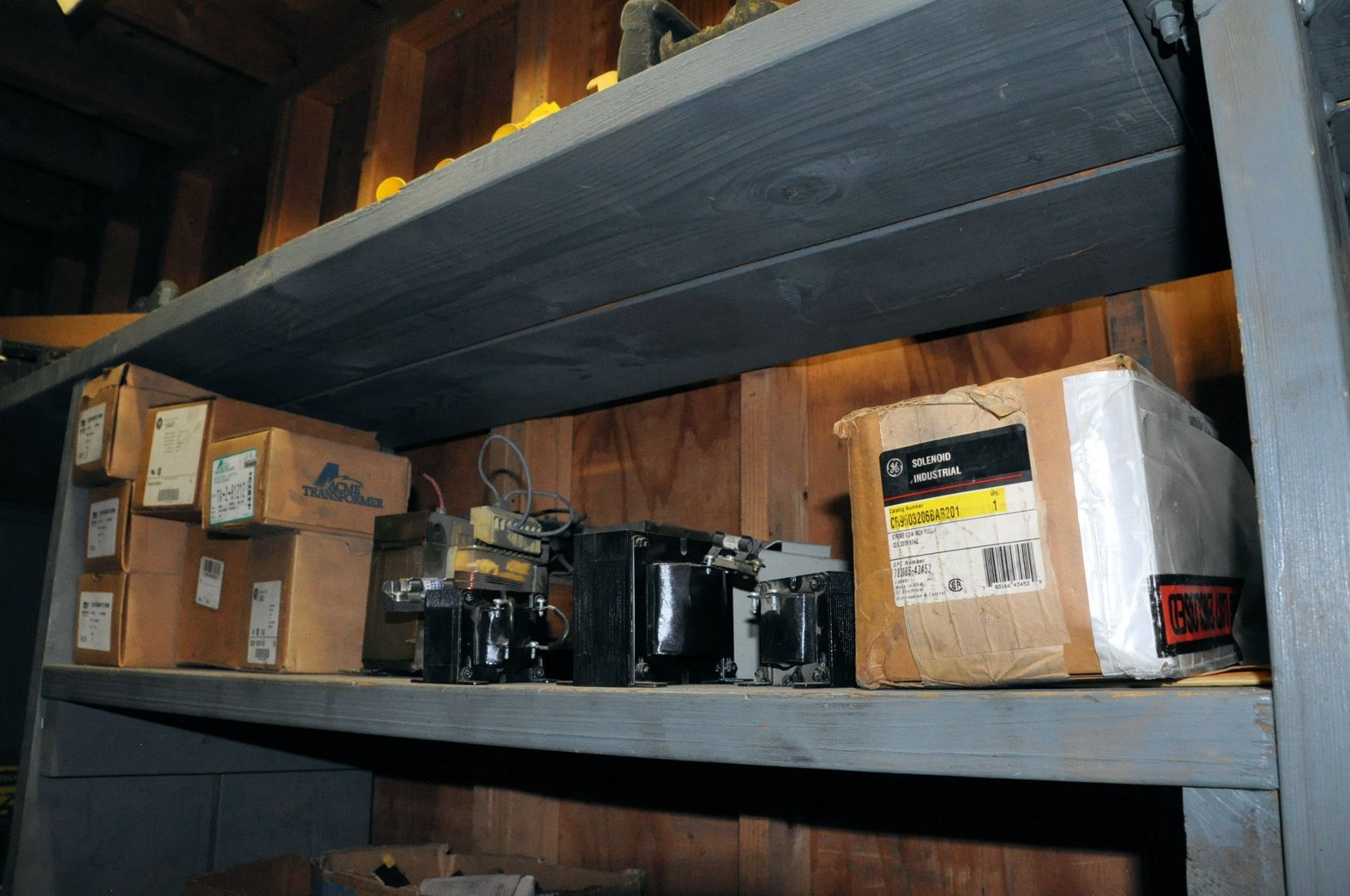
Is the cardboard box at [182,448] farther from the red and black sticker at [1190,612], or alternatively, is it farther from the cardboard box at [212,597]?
the red and black sticker at [1190,612]

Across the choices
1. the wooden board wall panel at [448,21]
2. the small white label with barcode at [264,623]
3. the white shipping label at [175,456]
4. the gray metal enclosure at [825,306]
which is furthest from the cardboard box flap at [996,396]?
the wooden board wall panel at [448,21]

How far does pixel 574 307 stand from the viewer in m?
1.21

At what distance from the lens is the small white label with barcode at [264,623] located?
4.38 feet

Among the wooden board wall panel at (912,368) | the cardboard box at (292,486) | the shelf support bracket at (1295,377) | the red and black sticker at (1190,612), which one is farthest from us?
the cardboard box at (292,486)

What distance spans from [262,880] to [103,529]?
1.99ft

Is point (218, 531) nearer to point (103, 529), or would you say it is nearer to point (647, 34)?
point (103, 529)

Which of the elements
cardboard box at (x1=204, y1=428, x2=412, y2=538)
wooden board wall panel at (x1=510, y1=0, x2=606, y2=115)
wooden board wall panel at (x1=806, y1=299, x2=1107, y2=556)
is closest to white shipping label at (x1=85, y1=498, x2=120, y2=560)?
cardboard box at (x1=204, y1=428, x2=412, y2=538)

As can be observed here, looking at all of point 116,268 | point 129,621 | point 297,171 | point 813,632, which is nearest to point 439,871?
point 129,621

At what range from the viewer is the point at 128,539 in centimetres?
143

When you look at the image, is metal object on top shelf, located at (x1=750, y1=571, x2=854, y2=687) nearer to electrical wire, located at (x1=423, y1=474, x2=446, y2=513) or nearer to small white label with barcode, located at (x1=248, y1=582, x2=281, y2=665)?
electrical wire, located at (x1=423, y1=474, x2=446, y2=513)

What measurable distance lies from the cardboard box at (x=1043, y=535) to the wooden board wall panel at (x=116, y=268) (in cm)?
261

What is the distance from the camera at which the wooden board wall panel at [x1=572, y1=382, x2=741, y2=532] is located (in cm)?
146

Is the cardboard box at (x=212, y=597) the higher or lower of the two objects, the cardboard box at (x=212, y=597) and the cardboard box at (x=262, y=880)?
the higher

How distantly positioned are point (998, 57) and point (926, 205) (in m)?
0.24
